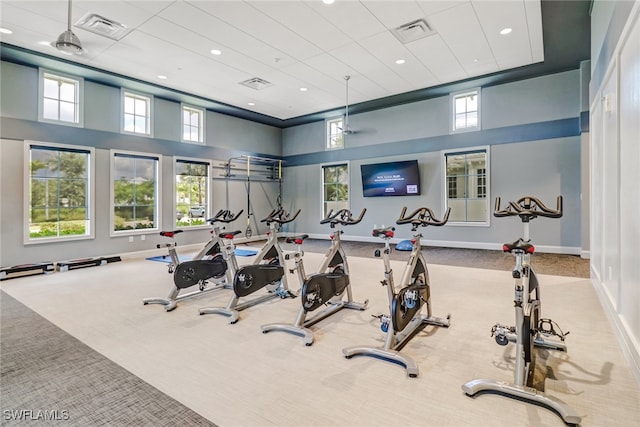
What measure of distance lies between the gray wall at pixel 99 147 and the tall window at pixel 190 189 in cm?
22

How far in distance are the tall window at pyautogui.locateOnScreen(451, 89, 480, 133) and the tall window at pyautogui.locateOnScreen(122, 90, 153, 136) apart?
733 centimetres

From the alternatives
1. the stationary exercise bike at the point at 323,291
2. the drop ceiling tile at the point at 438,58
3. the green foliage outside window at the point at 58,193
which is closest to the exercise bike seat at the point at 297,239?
the stationary exercise bike at the point at 323,291

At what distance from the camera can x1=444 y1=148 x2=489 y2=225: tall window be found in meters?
7.85

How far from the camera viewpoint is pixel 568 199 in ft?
22.2

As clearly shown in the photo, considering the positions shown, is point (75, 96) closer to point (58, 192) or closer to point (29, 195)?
point (58, 192)

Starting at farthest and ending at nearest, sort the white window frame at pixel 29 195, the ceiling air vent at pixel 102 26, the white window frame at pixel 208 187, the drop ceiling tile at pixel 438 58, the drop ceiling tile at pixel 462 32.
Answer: the white window frame at pixel 208 187 → the white window frame at pixel 29 195 → the drop ceiling tile at pixel 438 58 → the drop ceiling tile at pixel 462 32 → the ceiling air vent at pixel 102 26

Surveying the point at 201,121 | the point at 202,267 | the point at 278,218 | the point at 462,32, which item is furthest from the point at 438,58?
the point at 201,121

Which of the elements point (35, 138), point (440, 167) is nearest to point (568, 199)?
point (440, 167)

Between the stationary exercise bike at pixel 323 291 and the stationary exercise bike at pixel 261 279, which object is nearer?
the stationary exercise bike at pixel 323 291

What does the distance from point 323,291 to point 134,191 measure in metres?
6.23

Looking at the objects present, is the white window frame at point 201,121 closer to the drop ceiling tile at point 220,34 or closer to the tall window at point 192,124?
the tall window at point 192,124

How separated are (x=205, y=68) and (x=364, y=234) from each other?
5.92m

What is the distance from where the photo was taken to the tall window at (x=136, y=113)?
284 inches

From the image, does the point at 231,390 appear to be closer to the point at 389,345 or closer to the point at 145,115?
the point at 389,345
